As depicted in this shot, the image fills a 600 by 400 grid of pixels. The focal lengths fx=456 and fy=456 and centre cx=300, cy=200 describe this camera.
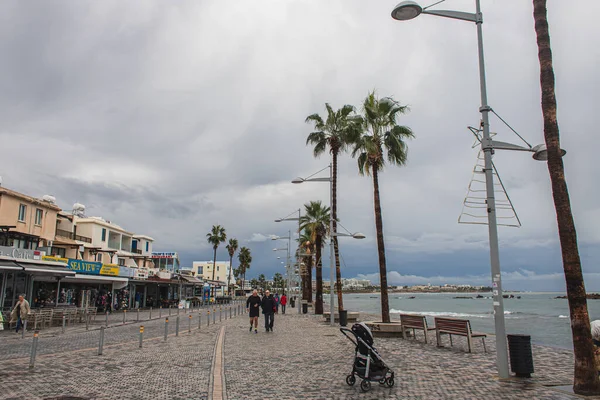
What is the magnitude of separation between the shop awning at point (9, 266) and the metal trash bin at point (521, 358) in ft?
71.6

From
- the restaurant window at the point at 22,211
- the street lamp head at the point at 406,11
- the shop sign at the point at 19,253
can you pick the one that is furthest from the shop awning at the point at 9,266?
the street lamp head at the point at 406,11

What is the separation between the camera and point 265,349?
13375 millimetres

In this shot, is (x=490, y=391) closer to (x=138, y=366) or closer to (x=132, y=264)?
(x=138, y=366)

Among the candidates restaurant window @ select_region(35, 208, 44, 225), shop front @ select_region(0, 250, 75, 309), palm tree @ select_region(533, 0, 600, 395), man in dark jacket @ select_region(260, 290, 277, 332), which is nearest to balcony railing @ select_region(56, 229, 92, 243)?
restaurant window @ select_region(35, 208, 44, 225)

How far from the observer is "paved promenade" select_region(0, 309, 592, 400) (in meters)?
7.59

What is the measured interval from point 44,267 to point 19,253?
1.39m

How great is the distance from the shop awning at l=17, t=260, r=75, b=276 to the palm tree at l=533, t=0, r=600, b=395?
906 inches

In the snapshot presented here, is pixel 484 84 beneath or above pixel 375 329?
above

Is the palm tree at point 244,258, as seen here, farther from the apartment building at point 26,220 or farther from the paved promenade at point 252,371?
the paved promenade at point 252,371

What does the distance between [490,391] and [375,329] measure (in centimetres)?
927

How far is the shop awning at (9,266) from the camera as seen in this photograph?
21.6 m

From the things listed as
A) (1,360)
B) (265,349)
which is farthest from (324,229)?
(1,360)

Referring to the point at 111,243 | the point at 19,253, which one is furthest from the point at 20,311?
the point at 111,243

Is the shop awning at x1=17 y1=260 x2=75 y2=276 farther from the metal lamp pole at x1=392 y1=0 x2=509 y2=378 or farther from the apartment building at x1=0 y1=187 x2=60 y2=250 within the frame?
the metal lamp pole at x1=392 y1=0 x2=509 y2=378
